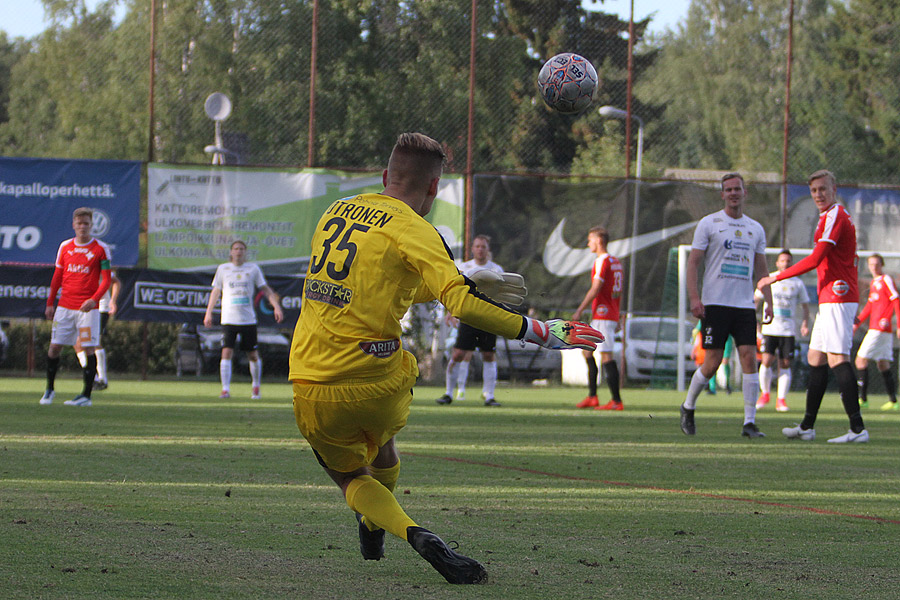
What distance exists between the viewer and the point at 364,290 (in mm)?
3844

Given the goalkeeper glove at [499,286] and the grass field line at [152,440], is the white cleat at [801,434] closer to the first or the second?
the grass field line at [152,440]

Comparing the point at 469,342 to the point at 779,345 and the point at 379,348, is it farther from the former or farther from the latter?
the point at 379,348

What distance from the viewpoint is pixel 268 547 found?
457 cm

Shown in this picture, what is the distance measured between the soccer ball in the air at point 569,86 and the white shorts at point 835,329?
2.98 metres

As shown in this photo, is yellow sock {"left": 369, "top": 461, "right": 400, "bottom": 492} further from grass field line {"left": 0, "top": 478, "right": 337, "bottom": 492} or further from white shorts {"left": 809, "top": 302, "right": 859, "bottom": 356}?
white shorts {"left": 809, "top": 302, "right": 859, "bottom": 356}

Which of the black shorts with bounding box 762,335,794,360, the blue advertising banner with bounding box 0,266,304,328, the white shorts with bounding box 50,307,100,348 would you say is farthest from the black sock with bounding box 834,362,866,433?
the blue advertising banner with bounding box 0,266,304,328

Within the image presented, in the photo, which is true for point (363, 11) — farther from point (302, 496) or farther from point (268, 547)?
point (268, 547)

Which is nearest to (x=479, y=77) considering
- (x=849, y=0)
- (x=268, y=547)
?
(x=268, y=547)

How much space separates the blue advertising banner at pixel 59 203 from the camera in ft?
60.6

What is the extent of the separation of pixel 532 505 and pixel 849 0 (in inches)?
1659

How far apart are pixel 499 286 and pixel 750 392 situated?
22.6 ft

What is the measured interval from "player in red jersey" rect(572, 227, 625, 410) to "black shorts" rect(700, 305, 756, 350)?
3849 mm

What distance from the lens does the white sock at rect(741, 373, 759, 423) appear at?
1002 centimetres

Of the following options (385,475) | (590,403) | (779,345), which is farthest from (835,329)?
(385,475)
